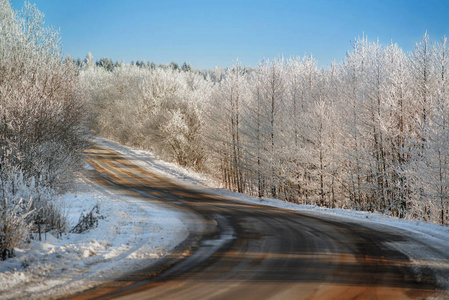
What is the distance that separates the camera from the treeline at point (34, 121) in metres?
8.26

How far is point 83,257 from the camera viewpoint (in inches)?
268

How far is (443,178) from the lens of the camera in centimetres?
1719

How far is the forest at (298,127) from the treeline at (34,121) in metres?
0.06

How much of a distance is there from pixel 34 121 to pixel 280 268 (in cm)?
1258

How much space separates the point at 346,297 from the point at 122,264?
429 centimetres

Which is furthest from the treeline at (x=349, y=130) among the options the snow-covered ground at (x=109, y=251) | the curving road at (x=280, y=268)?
the curving road at (x=280, y=268)

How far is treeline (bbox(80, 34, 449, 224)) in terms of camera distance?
1925 cm

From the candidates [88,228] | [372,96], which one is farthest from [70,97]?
[372,96]

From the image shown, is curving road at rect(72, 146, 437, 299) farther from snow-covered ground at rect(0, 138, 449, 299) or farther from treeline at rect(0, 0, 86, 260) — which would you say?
treeline at rect(0, 0, 86, 260)

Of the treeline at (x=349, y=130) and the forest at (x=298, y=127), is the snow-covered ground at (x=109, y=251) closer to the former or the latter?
the forest at (x=298, y=127)

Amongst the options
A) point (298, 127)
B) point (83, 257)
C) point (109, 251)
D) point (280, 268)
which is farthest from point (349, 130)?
point (83, 257)

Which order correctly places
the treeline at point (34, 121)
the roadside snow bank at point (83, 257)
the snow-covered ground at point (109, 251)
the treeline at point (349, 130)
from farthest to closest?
the treeline at point (349, 130) < the treeline at point (34, 121) < the snow-covered ground at point (109, 251) < the roadside snow bank at point (83, 257)

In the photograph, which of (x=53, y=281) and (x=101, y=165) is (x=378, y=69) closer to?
(x=53, y=281)

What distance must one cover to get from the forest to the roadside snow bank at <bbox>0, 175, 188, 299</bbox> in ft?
2.06
